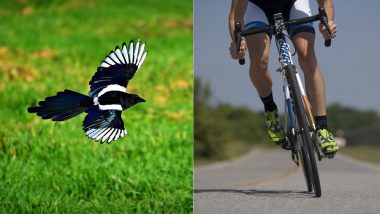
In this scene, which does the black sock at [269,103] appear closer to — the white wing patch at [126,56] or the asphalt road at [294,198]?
the asphalt road at [294,198]

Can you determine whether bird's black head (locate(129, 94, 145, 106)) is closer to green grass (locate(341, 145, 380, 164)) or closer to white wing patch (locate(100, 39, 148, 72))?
white wing patch (locate(100, 39, 148, 72))

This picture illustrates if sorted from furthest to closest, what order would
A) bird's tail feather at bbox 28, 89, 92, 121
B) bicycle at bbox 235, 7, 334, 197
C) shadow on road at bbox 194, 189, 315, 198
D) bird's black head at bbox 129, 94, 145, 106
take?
1. shadow on road at bbox 194, 189, 315, 198
2. bicycle at bbox 235, 7, 334, 197
3. bird's black head at bbox 129, 94, 145, 106
4. bird's tail feather at bbox 28, 89, 92, 121

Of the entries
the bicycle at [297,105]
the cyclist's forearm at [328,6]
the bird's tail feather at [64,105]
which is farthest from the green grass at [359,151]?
the bird's tail feather at [64,105]

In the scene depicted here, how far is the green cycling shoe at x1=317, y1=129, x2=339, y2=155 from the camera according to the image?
4730 mm

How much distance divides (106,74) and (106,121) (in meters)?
0.24

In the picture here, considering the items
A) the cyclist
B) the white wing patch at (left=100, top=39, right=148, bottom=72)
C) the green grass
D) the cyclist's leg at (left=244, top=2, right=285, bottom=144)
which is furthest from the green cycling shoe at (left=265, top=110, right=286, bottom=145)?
the white wing patch at (left=100, top=39, right=148, bottom=72)

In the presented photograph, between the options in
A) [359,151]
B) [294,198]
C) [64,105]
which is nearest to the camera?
[64,105]

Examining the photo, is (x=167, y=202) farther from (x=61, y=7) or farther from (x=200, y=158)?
(x=200, y=158)

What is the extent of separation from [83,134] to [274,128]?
2516 millimetres

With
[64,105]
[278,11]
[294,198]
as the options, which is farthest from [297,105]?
[64,105]

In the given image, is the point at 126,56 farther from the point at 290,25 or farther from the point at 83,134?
the point at 83,134

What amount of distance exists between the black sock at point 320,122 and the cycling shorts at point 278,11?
0.54 m

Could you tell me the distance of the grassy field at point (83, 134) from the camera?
596 centimetres

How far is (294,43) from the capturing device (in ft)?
15.8
